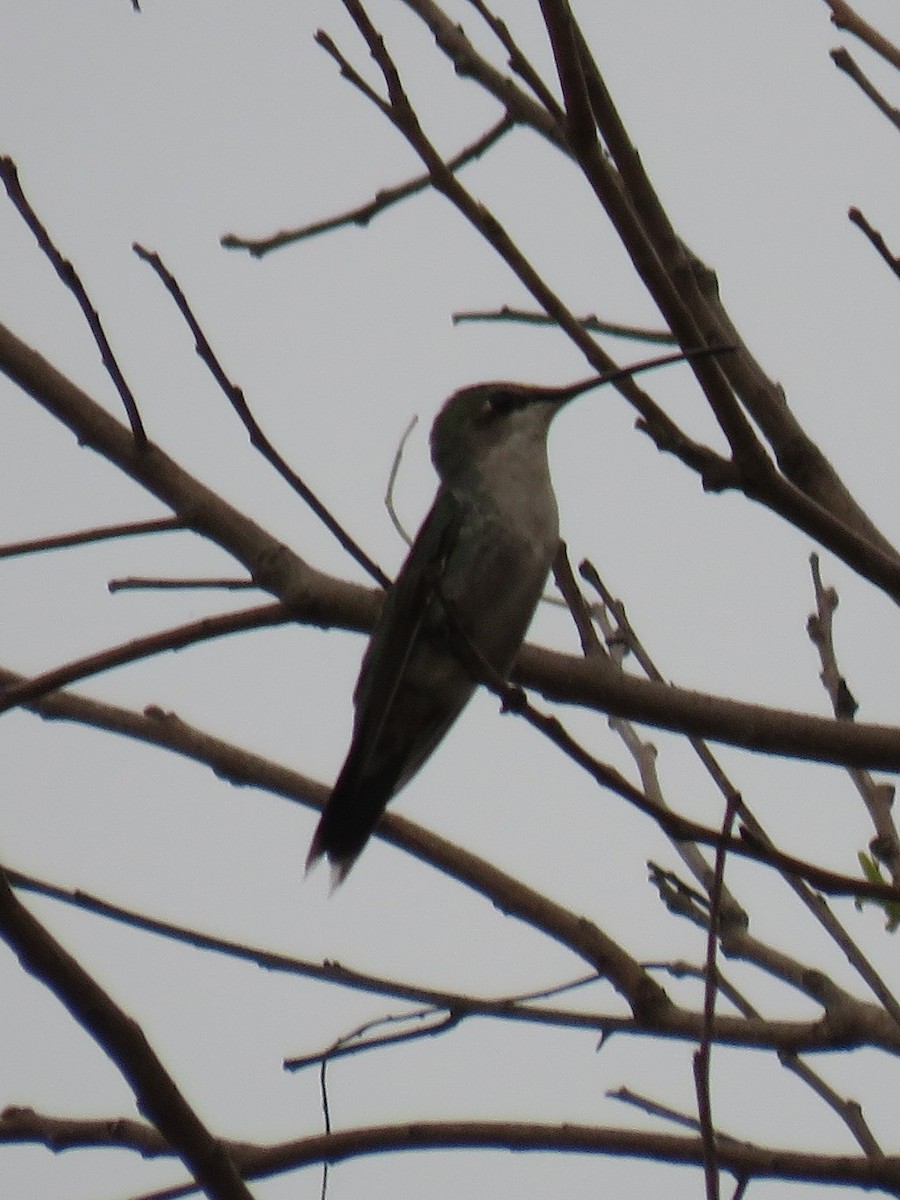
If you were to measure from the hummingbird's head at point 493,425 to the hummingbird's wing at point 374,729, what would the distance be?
545 millimetres

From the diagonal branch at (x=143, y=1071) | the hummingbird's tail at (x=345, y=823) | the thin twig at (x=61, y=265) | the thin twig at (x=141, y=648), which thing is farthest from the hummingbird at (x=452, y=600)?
the diagonal branch at (x=143, y=1071)

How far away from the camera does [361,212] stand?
3908 millimetres

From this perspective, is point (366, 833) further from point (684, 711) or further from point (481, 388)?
point (481, 388)

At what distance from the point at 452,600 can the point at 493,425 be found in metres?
0.81

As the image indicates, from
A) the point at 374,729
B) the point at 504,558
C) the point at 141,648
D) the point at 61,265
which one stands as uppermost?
the point at 504,558

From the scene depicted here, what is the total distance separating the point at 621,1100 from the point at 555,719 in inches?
54.1

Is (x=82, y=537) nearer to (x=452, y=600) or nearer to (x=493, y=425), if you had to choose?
(x=452, y=600)

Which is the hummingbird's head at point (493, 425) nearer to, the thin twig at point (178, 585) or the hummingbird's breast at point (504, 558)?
the hummingbird's breast at point (504, 558)

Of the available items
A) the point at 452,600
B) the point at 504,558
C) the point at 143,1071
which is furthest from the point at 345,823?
the point at 143,1071

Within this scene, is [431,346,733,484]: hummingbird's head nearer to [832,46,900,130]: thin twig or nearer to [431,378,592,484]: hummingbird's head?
[431,378,592,484]: hummingbird's head

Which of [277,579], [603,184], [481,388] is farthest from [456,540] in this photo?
[603,184]

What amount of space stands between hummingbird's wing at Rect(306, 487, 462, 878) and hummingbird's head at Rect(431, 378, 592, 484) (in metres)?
0.54

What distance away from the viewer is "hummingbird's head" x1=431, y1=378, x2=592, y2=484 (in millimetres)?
4320

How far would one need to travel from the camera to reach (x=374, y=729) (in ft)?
12.3
